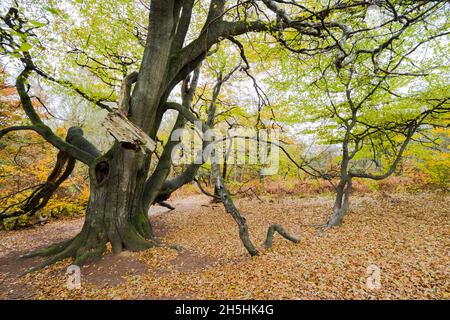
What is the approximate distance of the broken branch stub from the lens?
10.4ft

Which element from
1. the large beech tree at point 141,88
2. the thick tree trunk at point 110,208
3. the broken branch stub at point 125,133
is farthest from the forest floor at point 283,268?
the broken branch stub at point 125,133

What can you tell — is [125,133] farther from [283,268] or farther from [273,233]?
[273,233]

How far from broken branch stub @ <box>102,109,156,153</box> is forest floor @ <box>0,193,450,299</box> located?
2.49 meters

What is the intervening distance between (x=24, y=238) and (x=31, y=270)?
18.1ft

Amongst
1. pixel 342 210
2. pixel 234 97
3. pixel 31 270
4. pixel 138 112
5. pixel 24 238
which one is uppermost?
pixel 234 97

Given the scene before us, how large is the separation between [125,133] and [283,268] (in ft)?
11.4

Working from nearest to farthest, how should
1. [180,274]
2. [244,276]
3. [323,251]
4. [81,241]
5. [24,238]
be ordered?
[244,276], [180,274], [323,251], [81,241], [24,238]

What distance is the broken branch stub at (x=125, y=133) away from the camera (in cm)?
318

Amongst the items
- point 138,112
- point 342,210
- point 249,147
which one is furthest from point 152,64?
point 249,147

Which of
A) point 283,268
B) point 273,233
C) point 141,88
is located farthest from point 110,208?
point 283,268

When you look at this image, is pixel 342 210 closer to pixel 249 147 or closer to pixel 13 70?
pixel 249 147

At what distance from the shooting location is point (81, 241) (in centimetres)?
507

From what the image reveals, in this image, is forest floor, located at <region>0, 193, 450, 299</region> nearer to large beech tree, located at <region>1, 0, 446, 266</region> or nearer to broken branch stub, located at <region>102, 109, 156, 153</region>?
large beech tree, located at <region>1, 0, 446, 266</region>

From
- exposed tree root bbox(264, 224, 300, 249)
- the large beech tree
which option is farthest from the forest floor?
the large beech tree
